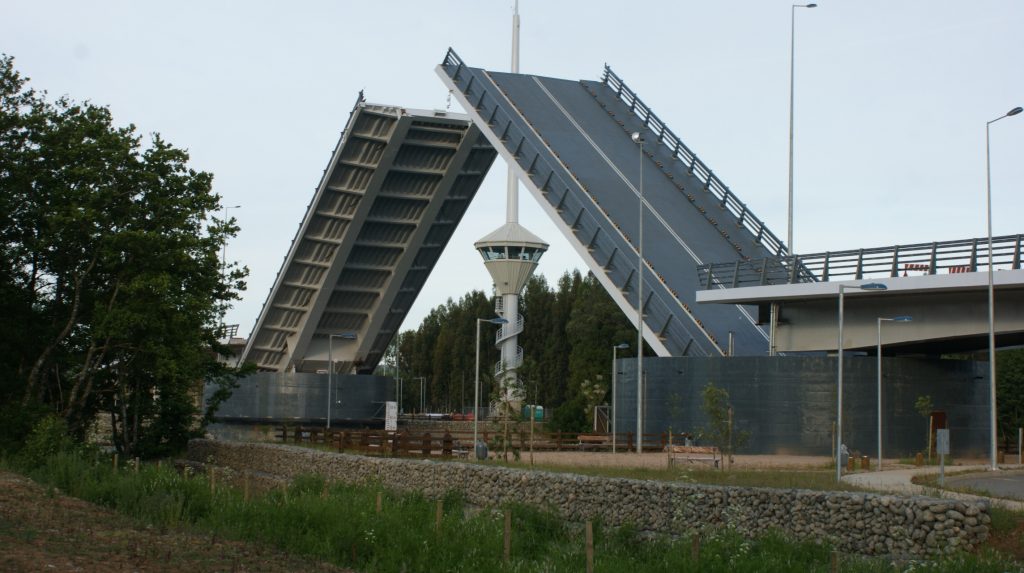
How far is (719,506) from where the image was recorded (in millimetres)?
20766

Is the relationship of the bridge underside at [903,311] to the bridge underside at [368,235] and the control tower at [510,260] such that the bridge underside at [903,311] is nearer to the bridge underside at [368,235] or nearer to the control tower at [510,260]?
the bridge underside at [368,235]

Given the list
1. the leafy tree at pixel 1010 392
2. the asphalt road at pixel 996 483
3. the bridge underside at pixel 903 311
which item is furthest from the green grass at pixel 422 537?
the leafy tree at pixel 1010 392

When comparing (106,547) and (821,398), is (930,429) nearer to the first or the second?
(821,398)

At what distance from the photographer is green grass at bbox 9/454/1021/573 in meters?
16.7

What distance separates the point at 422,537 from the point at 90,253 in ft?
68.2

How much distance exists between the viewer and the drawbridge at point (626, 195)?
137 feet

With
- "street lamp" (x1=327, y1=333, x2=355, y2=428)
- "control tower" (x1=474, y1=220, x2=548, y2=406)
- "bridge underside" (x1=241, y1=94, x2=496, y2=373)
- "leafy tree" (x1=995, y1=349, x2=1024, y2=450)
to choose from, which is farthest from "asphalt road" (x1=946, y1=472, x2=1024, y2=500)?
"street lamp" (x1=327, y1=333, x2=355, y2=428)

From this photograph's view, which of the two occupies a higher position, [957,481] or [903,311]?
[903,311]

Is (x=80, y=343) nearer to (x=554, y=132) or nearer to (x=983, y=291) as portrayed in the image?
(x=554, y=132)

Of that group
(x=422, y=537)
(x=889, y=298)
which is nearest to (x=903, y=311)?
(x=889, y=298)

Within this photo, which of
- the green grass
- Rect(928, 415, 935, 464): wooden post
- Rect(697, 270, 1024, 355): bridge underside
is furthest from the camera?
Rect(928, 415, 935, 464): wooden post

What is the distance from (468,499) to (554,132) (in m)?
24.9

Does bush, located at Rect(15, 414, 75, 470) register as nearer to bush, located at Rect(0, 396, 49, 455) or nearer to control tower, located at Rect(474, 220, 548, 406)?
bush, located at Rect(0, 396, 49, 455)

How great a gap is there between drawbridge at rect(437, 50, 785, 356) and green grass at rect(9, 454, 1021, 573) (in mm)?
17768
